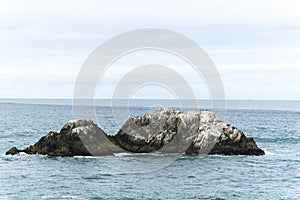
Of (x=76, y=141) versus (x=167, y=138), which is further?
(x=167, y=138)

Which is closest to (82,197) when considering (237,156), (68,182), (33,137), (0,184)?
(68,182)

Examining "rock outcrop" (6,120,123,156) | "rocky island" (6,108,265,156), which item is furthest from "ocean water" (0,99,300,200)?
"rocky island" (6,108,265,156)

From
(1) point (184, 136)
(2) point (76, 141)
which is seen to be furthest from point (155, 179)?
(1) point (184, 136)

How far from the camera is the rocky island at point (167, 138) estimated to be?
57469 millimetres

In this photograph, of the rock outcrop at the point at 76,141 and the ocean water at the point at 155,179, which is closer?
the ocean water at the point at 155,179

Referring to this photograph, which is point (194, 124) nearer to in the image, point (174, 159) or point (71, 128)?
point (174, 159)

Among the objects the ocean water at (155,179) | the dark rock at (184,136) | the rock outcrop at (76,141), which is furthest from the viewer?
the dark rock at (184,136)

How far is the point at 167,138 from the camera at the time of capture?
59.3 metres

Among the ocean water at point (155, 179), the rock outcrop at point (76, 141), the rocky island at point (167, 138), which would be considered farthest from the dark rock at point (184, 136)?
the rock outcrop at point (76, 141)

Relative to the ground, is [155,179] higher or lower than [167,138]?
lower

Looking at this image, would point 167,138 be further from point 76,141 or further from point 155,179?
point 155,179

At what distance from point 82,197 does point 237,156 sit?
26241 millimetres

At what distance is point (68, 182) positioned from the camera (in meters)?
43.1

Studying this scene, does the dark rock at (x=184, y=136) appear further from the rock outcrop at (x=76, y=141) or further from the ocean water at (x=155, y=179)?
the rock outcrop at (x=76, y=141)
